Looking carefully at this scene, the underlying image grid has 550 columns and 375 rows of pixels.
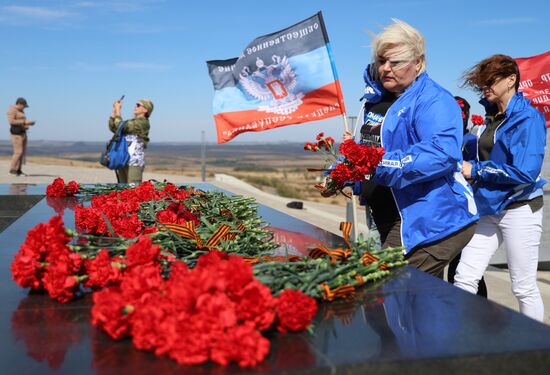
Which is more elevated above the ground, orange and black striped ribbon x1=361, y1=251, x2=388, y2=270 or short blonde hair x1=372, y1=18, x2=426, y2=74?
short blonde hair x1=372, y1=18, x2=426, y2=74

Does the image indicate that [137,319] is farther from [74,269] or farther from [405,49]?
[405,49]

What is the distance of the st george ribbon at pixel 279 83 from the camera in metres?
6.98

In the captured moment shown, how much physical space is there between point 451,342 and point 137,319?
87cm

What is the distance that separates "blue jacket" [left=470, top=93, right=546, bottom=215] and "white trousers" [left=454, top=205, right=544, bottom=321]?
112mm

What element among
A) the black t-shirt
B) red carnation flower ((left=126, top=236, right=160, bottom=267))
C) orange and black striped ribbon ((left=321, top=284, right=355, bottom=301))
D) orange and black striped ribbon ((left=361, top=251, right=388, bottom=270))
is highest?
the black t-shirt

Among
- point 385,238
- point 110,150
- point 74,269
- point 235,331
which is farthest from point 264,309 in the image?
point 110,150

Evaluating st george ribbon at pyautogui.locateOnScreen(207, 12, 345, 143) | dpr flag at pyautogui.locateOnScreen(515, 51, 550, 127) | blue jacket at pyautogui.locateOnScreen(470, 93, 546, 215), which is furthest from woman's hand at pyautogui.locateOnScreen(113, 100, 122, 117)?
→ blue jacket at pyautogui.locateOnScreen(470, 93, 546, 215)

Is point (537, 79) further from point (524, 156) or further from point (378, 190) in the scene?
point (378, 190)

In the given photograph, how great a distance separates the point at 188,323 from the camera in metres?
1.63

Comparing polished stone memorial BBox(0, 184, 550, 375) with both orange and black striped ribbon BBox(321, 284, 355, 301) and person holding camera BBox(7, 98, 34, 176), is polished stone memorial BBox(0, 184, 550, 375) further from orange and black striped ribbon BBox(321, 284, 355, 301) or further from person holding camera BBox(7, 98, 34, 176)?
person holding camera BBox(7, 98, 34, 176)

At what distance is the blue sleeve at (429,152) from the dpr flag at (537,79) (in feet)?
15.8

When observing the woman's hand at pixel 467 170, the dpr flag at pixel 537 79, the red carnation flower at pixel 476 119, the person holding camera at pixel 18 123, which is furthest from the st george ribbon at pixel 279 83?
the person holding camera at pixel 18 123

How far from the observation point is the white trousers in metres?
4.12

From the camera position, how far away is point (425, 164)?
2.97 meters
